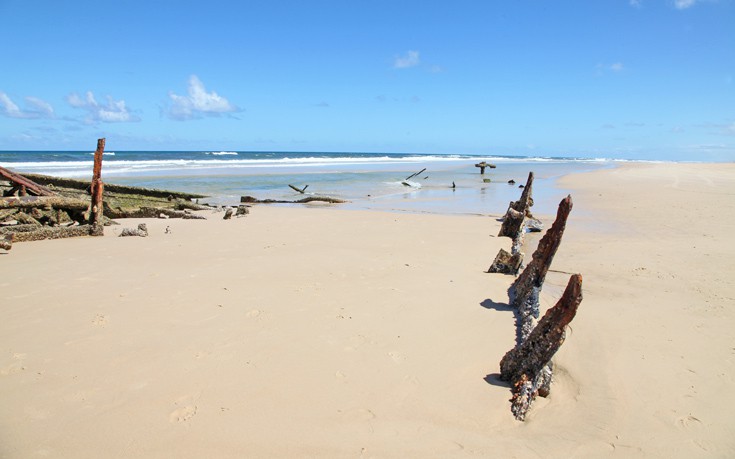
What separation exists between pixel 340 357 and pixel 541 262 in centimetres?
246

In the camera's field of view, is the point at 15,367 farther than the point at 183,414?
Yes

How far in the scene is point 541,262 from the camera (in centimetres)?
474

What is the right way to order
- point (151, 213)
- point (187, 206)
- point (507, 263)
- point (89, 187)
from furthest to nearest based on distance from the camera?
1. point (187, 206)
2. point (151, 213)
3. point (89, 187)
4. point (507, 263)

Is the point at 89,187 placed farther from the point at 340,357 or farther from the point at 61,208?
the point at 340,357

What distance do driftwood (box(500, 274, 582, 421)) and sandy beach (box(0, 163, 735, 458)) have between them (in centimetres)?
14

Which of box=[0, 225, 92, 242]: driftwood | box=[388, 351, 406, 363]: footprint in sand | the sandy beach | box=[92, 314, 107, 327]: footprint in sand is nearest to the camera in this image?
the sandy beach

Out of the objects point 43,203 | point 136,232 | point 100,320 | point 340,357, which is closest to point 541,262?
point 340,357

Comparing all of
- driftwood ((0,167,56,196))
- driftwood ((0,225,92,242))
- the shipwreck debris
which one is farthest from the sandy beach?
driftwood ((0,167,56,196))

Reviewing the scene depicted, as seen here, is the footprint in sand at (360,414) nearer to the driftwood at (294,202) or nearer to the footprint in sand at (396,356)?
the footprint in sand at (396,356)

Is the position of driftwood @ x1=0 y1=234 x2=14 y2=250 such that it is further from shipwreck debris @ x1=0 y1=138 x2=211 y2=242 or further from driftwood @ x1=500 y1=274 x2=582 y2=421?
driftwood @ x1=500 y1=274 x2=582 y2=421

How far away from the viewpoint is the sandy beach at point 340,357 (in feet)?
9.73

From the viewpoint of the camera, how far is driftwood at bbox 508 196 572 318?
455cm

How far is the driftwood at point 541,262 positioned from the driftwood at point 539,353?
117 centimetres

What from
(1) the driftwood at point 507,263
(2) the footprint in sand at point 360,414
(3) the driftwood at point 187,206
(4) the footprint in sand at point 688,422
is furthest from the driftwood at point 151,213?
(4) the footprint in sand at point 688,422
